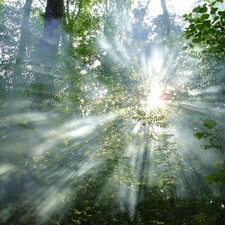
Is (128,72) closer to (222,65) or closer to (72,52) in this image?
(72,52)

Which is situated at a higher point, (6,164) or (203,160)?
(6,164)

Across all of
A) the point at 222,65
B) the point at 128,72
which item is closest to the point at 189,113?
the point at 222,65

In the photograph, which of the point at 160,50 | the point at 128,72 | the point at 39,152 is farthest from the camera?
the point at 160,50

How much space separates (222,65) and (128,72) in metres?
1.80

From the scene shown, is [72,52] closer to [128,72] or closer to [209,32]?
[128,72]

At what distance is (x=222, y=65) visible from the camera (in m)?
4.09

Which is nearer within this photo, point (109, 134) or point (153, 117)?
point (153, 117)

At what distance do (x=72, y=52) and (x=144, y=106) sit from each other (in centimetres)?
183

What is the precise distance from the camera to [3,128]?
3006 millimetres

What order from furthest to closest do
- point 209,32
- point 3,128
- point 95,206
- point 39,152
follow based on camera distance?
1. point 39,152
2. point 3,128
3. point 95,206
4. point 209,32

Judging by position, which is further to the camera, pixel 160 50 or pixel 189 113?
pixel 160 50

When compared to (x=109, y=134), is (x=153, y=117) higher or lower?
higher

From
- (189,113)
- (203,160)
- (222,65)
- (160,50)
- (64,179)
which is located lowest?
(203,160)

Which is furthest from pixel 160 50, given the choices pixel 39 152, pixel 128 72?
pixel 39 152
